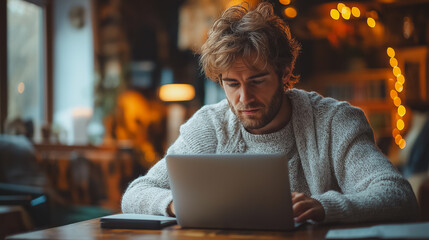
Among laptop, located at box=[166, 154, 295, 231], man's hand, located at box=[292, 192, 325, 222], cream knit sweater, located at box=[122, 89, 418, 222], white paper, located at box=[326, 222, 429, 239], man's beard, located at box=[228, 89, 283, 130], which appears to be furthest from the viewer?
man's beard, located at box=[228, 89, 283, 130]

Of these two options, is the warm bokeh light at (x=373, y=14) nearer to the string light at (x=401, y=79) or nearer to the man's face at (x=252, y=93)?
the string light at (x=401, y=79)

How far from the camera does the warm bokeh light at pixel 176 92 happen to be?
285 inches

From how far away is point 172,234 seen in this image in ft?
4.50

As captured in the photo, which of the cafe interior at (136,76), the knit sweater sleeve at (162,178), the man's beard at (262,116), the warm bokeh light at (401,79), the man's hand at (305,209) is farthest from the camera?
the warm bokeh light at (401,79)

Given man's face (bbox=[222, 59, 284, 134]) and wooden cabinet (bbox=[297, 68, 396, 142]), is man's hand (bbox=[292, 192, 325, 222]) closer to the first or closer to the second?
man's face (bbox=[222, 59, 284, 134])

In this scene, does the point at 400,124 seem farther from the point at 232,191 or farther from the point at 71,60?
the point at 232,191

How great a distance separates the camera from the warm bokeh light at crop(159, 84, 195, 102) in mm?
7246

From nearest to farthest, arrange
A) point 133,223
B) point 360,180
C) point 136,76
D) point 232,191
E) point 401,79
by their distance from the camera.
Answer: point 232,191 < point 133,223 < point 360,180 < point 401,79 < point 136,76

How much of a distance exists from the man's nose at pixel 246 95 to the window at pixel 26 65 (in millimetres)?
4128

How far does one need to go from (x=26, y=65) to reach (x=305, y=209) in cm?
589

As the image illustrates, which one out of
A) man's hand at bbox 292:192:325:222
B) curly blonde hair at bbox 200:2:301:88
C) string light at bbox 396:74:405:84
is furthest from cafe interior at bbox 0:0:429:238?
man's hand at bbox 292:192:325:222

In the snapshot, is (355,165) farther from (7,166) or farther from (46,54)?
(46,54)

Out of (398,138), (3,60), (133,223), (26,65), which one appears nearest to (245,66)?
(133,223)

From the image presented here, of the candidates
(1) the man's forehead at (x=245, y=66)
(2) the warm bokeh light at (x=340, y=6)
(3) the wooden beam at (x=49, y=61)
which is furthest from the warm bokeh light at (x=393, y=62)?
(1) the man's forehead at (x=245, y=66)
